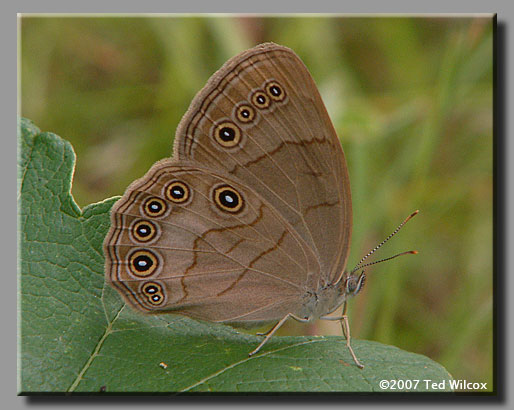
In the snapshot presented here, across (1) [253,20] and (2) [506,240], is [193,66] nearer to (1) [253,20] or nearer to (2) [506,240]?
(1) [253,20]

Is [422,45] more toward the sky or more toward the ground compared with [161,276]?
more toward the sky

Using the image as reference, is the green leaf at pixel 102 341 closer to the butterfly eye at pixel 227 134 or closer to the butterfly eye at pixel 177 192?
the butterfly eye at pixel 177 192

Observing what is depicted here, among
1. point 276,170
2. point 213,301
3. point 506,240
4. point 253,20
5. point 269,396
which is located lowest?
point 269,396

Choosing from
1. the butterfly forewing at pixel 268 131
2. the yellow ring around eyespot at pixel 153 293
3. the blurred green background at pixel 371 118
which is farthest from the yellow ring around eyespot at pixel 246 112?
the blurred green background at pixel 371 118

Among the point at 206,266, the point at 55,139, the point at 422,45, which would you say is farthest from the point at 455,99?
the point at 55,139

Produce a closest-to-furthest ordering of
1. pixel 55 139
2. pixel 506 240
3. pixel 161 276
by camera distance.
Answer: pixel 161 276, pixel 55 139, pixel 506 240

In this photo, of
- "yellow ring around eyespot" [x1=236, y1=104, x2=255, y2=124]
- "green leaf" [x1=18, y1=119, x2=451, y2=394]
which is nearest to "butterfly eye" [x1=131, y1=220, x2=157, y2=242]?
"green leaf" [x1=18, y1=119, x2=451, y2=394]

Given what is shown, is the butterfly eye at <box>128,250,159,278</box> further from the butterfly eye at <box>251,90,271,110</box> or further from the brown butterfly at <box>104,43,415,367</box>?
the butterfly eye at <box>251,90,271,110</box>

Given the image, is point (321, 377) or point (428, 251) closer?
point (321, 377)
